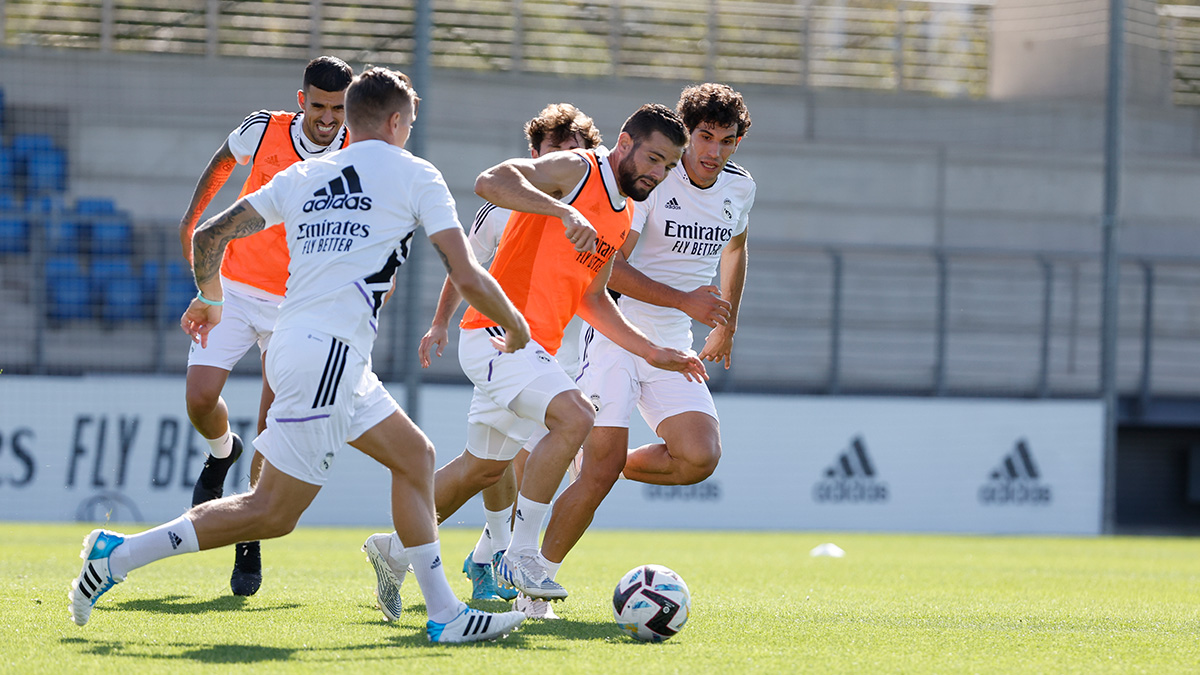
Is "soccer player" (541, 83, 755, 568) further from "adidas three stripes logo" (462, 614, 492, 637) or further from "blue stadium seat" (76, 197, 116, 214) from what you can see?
"blue stadium seat" (76, 197, 116, 214)

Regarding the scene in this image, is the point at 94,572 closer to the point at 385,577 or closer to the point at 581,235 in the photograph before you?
the point at 385,577

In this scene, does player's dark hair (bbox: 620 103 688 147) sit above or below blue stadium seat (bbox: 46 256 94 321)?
above

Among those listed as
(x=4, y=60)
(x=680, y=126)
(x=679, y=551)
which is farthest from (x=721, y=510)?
(x=4, y=60)

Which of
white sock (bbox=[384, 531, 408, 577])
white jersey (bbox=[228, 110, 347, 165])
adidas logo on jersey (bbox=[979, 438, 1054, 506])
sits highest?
white jersey (bbox=[228, 110, 347, 165])

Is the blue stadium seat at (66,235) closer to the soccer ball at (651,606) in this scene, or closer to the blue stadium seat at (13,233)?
the blue stadium seat at (13,233)

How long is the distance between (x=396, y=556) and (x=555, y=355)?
124 cm

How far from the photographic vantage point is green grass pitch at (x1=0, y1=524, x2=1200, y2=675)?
397 centimetres

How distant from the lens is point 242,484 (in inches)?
467

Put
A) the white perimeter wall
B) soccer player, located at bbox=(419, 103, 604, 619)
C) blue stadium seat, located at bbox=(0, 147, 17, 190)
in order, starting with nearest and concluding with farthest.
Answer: soccer player, located at bbox=(419, 103, 604, 619) < the white perimeter wall < blue stadium seat, located at bbox=(0, 147, 17, 190)

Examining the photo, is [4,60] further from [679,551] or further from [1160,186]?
[1160,186]

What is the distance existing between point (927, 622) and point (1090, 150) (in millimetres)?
14876

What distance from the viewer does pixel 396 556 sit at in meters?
4.74

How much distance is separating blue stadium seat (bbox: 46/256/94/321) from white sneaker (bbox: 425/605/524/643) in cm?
1040

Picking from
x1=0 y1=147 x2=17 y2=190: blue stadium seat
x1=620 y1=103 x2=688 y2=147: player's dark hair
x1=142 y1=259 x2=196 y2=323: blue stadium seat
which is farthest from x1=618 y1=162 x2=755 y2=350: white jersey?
x1=0 y1=147 x2=17 y2=190: blue stadium seat
